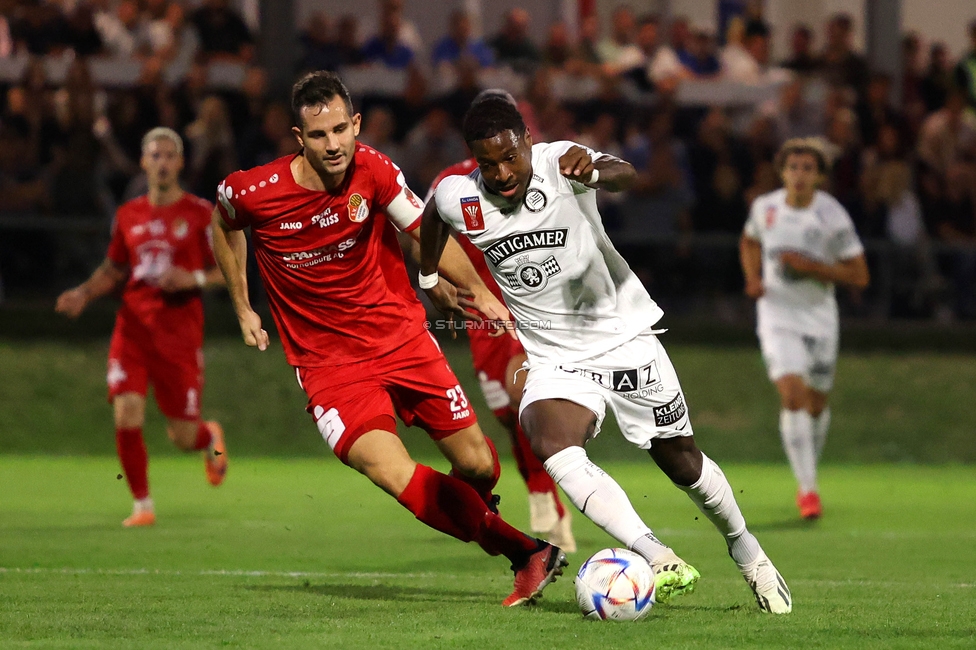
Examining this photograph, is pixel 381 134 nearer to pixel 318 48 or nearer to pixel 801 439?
pixel 318 48

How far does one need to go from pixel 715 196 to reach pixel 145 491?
26.2 ft

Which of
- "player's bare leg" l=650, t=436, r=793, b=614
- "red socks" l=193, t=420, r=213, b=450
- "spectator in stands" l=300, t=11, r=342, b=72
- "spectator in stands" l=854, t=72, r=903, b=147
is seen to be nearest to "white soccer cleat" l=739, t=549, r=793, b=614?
"player's bare leg" l=650, t=436, r=793, b=614

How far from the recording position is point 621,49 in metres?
18.7

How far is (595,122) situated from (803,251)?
5708mm

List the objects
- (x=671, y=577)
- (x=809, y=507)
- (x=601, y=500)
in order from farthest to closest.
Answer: (x=809, y=507) → (x=601, y=500) → (x=671, y=577)

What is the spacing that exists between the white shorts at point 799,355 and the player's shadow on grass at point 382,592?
508cm

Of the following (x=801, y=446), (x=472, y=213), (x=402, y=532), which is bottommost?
(x=801, y=446)

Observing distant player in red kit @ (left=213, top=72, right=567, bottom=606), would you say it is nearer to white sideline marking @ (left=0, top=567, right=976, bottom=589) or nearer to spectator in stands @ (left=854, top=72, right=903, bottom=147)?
white sideline marking @ (left=0, top=567, right=976, bottom=589)

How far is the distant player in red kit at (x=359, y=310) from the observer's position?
21.5 feet

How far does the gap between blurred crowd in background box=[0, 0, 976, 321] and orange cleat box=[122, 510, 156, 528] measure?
5069mm

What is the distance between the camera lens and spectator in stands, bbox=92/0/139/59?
17.0m

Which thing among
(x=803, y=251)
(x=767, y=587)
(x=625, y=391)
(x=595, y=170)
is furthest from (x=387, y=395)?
(x=803, y=251)

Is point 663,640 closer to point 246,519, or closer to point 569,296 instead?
point 569,296

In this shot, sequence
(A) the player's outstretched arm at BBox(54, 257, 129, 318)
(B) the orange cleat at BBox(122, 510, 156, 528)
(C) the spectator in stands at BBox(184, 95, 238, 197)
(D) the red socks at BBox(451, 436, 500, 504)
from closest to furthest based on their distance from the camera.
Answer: (D) the red socks at BBox(451, 436, 500, 504), (B) the orange cleat at BBox(122, 510, 156, 528), (A) the player's outstretched arm at BBox(54, 257, 129, 318), (C) the spectator in stands at BBox(184, 95, 238, 197)
